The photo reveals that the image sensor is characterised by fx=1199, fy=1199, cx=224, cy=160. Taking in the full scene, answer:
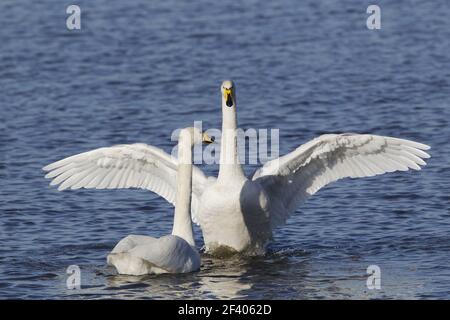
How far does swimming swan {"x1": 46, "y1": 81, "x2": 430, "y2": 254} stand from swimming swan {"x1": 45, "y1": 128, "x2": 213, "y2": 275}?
1.70 feet

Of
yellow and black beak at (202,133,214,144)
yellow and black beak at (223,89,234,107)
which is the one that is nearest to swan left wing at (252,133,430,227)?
yellow and black beak at (223,89,234,107)

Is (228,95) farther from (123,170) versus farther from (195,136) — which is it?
(123,170)

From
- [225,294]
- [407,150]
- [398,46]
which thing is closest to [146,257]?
[225,294]

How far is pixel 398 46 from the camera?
28.2 m

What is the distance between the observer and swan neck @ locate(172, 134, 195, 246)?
14.9 m

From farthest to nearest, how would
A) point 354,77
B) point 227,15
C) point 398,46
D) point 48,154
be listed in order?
point 227,15 → point 398,46 → point 354,77 → point 48,154

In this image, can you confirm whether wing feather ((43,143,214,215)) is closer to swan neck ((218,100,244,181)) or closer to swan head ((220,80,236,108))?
swan neck ((218,100,244,181))

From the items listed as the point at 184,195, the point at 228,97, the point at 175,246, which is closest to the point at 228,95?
the point at 228,97

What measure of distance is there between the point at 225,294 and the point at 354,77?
42.5ft

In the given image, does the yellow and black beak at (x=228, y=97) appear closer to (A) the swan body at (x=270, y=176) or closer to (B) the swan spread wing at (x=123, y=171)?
(A) the swan body at (x=270, y=176)

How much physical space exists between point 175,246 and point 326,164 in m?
3.02

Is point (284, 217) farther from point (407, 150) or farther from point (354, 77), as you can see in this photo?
point (354, 77)

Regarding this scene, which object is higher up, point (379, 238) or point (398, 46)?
point (398, 46)

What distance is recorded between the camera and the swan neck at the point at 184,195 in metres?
14.9
